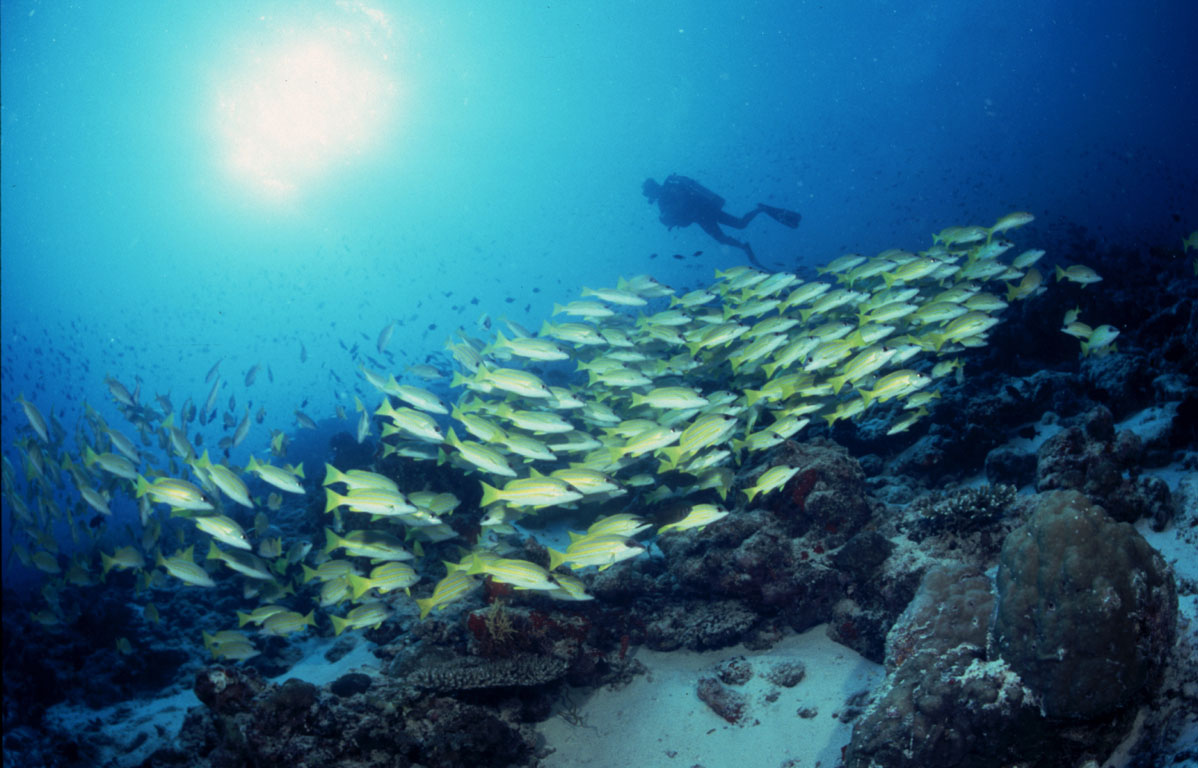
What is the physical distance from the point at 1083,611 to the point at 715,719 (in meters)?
3.34

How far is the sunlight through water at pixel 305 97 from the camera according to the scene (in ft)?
117

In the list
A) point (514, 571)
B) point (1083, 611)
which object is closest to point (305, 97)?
point (514, 571)

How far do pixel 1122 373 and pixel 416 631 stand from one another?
1148 cm

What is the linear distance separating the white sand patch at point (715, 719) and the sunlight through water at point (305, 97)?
143ft

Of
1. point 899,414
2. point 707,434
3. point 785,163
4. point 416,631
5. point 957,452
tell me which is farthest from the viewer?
point 785,163

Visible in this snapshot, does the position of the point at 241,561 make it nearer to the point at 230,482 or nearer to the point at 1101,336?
the point at 230,482

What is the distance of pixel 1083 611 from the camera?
2992mm

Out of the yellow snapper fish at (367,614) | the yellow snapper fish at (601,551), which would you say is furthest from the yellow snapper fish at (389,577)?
the yellow snapper fish at (601,551)

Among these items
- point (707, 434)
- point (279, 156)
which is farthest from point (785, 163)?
point (707, 434)

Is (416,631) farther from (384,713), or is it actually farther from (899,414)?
(899,414)

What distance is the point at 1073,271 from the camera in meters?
8.92

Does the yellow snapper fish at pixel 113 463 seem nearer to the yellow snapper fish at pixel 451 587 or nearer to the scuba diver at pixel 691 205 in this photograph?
the yellow snapper fish at pixel 451 587

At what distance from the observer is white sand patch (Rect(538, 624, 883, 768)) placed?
456cm

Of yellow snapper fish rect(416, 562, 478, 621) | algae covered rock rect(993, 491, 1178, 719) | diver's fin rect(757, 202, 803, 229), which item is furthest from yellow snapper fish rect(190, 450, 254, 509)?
diver's fin rect(757, 202, 803, 229)
